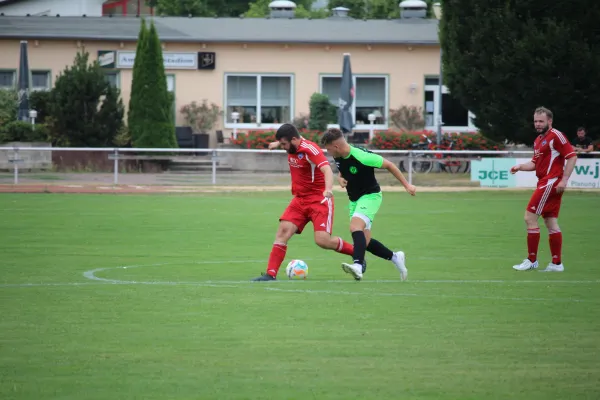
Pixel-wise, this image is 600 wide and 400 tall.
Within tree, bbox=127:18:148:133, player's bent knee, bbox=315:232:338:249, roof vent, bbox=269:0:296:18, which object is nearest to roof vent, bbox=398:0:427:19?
roof vent, bbox=269:0:296:18

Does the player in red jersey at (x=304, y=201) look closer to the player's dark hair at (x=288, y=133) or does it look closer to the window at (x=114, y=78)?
the player's dark hair at (x=288, y=133)

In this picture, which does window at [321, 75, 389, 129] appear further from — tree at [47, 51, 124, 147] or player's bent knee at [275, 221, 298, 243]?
player's bent knee at [275, 221, 298, 243]

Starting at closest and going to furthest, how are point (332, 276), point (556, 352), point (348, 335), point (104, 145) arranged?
point (556, 352)
point (348, 335)
point (332, 276)
point (104, 145)

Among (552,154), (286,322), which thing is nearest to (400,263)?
(552,154)

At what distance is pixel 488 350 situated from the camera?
8.62 m

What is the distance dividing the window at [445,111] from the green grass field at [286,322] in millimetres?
28576

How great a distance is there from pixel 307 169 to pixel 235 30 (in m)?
35.6

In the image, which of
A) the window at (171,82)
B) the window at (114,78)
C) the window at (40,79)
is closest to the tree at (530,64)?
the window at (171,82)

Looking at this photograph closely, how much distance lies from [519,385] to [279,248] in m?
5.76

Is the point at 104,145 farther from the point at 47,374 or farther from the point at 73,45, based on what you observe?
the point at 47,374

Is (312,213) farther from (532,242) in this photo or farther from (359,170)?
(532,242)

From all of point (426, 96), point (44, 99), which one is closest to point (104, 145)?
point (44, 99)

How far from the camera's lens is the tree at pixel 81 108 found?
39969mm

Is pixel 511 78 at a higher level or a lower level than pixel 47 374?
higher
